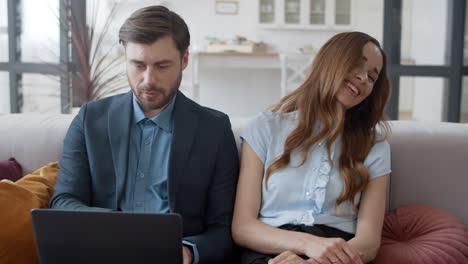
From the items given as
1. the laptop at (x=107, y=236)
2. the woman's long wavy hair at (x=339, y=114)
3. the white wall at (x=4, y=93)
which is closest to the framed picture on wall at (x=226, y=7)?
the white wall at (x=4, y=93)

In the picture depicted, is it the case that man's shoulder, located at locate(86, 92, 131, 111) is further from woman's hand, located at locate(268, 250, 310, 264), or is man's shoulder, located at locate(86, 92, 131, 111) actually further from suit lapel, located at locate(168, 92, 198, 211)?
woman's hand, located at locate(268, 250, 310, 264)

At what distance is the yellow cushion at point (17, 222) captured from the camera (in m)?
1.20

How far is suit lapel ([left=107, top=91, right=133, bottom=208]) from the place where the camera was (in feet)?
4.43

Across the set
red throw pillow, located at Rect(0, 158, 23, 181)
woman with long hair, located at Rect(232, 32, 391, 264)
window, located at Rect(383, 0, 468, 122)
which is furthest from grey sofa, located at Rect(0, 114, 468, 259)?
window, located at Rect(383, 0, 468, 122)

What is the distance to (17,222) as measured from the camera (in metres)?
1.22

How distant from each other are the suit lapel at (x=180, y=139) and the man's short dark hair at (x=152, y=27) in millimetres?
177

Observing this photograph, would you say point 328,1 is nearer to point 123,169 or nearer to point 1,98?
point 1,98

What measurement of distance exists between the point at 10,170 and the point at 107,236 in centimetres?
78

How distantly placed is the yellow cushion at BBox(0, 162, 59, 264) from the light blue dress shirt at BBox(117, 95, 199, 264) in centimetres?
25

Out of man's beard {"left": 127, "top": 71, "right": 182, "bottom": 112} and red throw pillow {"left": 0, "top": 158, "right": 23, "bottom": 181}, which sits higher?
man's beard {"left": 127, "top": 71, "right": 182, "bottom": 112}

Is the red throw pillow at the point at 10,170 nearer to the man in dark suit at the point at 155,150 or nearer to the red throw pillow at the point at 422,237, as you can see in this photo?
the man in dark suit at the point at 155,150

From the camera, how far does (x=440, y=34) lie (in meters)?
3.96

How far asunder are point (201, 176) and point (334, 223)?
0.42 meters

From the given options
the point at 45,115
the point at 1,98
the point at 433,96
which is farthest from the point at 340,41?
the point at 1,98
